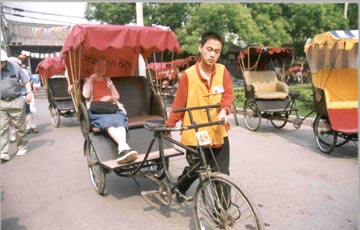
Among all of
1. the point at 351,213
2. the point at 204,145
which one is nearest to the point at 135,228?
the point at 204,145

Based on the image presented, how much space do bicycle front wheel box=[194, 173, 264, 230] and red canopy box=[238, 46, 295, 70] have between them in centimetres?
606

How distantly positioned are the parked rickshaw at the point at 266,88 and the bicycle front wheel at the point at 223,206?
491cm

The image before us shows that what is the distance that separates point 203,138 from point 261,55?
6.41m

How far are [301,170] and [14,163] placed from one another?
15.0 feet

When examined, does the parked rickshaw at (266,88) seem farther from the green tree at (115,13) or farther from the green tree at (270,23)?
the green tree at (115,13)

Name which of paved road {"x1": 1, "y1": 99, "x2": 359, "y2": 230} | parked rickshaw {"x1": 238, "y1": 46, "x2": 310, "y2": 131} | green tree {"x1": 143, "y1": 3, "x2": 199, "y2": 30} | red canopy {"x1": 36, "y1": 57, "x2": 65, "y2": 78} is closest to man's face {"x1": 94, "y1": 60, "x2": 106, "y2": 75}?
paved road {"x1": 1, "y1": 99, "x2": 359, "y2": 230}

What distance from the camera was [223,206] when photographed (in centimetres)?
270

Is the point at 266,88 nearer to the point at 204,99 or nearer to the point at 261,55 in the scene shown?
the point at 261,55

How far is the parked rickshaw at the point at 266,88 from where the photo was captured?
7559 mm

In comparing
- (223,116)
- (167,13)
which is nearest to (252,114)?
(223,116)

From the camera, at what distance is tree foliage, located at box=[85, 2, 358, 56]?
1599cm

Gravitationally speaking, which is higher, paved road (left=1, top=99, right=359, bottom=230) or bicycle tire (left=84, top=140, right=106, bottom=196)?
bicycle tire (left=84, top=140, right=106, bottom=196)


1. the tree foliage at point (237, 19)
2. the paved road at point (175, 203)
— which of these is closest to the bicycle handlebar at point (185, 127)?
the paved road at point (175, 203)

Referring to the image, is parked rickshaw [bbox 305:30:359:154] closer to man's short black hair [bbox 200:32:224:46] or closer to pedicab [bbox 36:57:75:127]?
man's short black hair [bbox 200:32:224:46]
